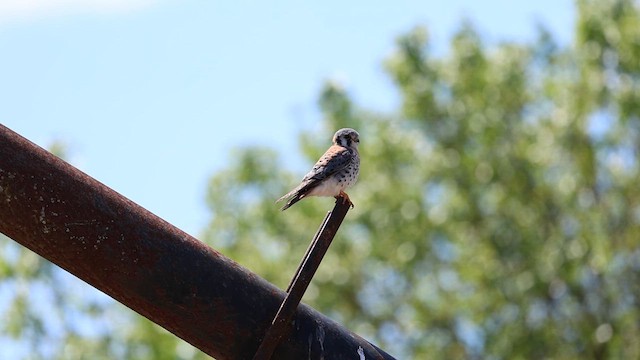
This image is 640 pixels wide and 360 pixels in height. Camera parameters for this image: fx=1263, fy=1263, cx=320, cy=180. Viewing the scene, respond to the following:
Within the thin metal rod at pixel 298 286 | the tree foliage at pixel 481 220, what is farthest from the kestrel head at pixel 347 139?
the tree foliage at pixel 481 220

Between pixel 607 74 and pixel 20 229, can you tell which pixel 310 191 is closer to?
pixel 20 229

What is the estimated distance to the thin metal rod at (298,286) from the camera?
399cm

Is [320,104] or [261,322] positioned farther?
[320,104]

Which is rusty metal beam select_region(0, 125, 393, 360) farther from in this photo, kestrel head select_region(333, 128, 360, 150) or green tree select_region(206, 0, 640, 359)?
green tree select_region(206, 0, 640, 359)

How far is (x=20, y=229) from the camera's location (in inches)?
151

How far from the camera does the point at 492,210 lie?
90.9 ft

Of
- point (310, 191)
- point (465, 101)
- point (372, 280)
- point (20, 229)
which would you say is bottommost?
point (20, 229)

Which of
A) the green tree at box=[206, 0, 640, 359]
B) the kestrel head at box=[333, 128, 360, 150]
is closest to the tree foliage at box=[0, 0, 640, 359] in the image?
the green tree at box=[206, 0, 640, 359]

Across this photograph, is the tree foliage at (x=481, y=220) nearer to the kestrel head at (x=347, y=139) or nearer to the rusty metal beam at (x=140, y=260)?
the kestrel head at (x=347, y=139)

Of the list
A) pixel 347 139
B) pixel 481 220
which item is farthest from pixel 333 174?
pixel 481 220

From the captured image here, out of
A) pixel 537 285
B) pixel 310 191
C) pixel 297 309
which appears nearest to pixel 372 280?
pixel 537 285

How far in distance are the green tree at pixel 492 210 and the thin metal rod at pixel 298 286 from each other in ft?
71.3

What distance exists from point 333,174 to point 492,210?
64.4ft

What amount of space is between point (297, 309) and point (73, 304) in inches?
970
